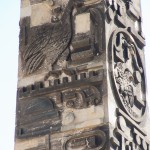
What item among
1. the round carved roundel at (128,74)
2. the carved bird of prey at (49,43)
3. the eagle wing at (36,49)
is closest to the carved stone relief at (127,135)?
the round carved roundel at (128,74)

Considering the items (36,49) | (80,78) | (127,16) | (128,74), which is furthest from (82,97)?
(127,16)

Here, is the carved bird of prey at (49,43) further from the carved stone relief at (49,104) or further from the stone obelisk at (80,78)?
the carved stone relief at (49,104)

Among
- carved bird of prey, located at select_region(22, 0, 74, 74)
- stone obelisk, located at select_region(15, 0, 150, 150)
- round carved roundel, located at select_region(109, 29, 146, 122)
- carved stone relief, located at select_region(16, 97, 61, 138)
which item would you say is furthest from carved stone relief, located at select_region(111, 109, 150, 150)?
carved bird of prey, located at select_region(22, 0, 74, 74)

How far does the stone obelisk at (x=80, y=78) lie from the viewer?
16.1 metres

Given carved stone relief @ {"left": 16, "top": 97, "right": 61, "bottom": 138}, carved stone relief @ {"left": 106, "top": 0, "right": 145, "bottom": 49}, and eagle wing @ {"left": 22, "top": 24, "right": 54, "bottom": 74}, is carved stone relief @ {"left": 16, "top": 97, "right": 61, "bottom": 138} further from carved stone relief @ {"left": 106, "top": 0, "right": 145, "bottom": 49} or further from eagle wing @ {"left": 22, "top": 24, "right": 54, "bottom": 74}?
carved stone relief @ {"left": 106, "top": 0, "right": 145, "bottom": 49}

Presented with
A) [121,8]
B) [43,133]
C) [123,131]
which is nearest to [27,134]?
[43,133]

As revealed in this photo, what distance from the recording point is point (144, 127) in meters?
16.9

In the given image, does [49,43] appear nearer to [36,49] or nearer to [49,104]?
[36,49]

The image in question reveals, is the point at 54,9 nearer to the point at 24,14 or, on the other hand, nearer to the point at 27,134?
the point at 24,14

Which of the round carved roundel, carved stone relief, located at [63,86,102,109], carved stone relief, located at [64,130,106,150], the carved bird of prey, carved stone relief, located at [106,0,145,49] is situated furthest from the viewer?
carved stone relief, located at [106,0,145,49]

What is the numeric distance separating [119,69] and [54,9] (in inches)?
57.5

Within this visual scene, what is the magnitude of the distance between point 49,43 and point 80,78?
0.91 meters

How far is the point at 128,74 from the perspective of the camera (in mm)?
17062

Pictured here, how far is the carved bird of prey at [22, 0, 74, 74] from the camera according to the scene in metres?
16.9
